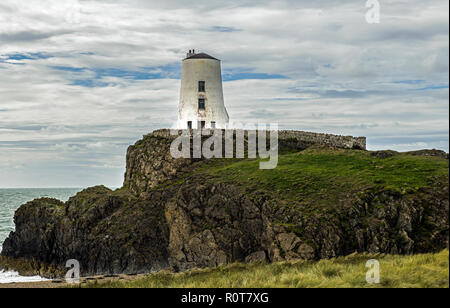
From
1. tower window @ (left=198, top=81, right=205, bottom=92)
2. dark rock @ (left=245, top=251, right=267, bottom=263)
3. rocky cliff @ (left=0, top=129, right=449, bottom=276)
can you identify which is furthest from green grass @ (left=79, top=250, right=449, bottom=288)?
tower window @ (left=198, top=81, right=205, bottom=92)

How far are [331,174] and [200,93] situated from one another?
25171 millimetres

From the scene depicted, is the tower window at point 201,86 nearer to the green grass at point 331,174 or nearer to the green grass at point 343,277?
the green grass at point 331,174

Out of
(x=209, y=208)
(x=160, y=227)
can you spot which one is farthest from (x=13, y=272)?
(x=209, y=208)

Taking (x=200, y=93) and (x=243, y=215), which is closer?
(x=243, y=215)

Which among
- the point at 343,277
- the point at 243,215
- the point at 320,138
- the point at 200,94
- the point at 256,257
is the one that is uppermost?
the point at 200,94

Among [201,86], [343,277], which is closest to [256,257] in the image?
[343,277]

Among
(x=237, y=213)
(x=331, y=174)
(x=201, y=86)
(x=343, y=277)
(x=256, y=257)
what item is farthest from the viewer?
(x=201, y=86)

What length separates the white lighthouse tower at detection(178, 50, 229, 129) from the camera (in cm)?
5706

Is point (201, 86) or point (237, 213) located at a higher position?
point (201, 86)

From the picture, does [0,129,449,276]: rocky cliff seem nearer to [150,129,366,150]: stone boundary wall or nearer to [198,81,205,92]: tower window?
[150,129,366,150]: stone boundary wall

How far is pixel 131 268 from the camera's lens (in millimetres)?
38562

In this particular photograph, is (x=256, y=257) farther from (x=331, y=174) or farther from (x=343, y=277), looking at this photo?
(x=343, y=277)

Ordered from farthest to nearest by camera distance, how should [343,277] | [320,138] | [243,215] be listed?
[320,138] → [243,215] → [343,277]

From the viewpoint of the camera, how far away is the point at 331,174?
35.4 m
